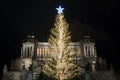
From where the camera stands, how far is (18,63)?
88.2 meters

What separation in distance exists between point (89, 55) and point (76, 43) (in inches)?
242

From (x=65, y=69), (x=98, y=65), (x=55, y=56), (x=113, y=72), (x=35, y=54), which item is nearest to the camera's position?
(x=65, y=69)

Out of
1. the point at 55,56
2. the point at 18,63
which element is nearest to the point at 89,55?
the point at 18,63

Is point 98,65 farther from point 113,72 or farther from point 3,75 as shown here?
point 3,75

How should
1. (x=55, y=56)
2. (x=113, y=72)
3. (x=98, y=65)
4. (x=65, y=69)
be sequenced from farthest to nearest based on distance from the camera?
1. (x=98, y=65)
2. (x=113, y=72)
3. (x=55, y=56)
4. (x=65, y=69)

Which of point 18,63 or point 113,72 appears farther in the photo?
point 18,63

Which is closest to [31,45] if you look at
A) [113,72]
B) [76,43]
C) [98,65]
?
[76,43]

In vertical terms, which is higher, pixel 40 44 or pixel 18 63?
pixel 40 44

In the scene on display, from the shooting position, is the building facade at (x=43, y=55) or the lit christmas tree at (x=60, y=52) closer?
the lit christmas tree at (x=60, y=52)

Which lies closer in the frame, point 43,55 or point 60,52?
point 60,52

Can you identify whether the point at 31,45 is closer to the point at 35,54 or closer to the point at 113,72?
the point at 35,54

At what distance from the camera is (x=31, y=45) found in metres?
94.6

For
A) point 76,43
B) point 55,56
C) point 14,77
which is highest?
point 76,43

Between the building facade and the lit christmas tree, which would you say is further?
the building facade
